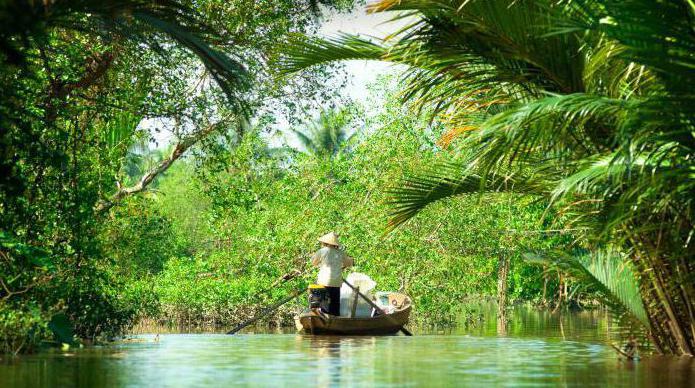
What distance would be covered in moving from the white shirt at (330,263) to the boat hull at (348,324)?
673mm

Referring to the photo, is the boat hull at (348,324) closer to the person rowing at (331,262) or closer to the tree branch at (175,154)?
the person rowing at (331,262)

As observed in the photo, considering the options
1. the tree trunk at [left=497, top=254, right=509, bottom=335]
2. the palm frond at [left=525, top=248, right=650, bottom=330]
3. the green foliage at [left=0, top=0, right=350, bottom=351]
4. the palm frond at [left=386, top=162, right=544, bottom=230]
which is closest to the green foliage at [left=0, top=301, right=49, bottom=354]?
the green foliage at [left=0, top=0, right=350, bottom=351]

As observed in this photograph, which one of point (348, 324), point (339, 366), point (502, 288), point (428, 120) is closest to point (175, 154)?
point (348, 324)

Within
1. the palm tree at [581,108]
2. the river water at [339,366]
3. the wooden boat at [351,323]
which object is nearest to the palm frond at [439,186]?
the palm tree at [581,108]

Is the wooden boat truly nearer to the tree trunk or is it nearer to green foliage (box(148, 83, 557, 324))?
green foliage (box(148, 83, 557, 324))

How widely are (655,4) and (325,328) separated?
13096 millimetres

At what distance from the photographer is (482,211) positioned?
32031mm

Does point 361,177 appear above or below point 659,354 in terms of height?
above

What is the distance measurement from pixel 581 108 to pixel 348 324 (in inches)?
474

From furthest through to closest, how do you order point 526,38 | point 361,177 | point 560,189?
point 361,177 → point 526,38 → point 560,189

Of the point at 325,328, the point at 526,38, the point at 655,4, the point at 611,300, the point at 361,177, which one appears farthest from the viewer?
the point at 361,177

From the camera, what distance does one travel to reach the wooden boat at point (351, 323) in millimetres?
21859

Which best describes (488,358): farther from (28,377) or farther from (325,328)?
(325,328)

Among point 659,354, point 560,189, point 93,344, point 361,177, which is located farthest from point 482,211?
point 560,189
